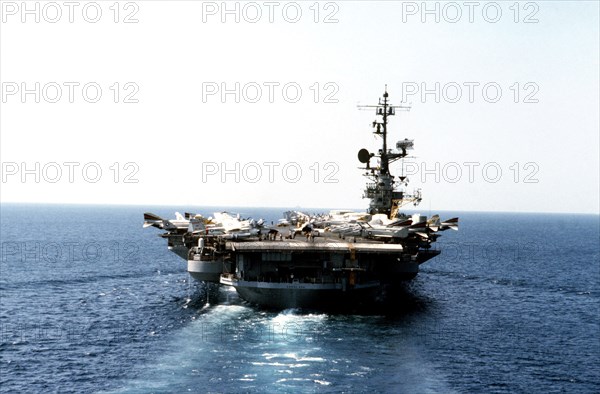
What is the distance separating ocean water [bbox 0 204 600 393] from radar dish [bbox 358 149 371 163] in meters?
13.6

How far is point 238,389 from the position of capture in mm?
24109

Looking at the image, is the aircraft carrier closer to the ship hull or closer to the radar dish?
the ship hull

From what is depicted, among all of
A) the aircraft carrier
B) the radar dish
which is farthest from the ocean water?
the radar dish

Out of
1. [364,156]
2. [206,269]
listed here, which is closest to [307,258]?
[206,269]

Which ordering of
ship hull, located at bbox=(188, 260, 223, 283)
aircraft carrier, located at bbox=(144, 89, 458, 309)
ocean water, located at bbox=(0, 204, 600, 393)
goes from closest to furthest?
ocean water, located at bbox=(0, 204, 600, 393) < aircraft carrier, located at bbox=(144, 89, 458, 309) < ship hull, located at bbox=(188, 260, 223, 283)

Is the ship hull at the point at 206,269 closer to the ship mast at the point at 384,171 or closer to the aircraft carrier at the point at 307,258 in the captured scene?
the aircraft carrier at the point at 307,258

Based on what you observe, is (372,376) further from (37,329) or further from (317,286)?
(37,329)

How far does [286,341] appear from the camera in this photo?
30.6m

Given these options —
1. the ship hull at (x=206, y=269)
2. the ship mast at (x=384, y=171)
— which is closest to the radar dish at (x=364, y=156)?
the ship mast at (x=384, y=171)

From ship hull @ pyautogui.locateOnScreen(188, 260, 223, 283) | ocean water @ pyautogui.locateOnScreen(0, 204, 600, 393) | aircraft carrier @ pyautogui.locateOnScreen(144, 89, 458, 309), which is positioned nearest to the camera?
ocean water @ pyautogui.locateOnScreen(0, 204, 600, 393)

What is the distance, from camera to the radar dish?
5766cm

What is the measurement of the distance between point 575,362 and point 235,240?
22.4 metres

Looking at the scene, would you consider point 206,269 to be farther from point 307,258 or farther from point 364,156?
point 364,156

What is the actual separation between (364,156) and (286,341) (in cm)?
3048
